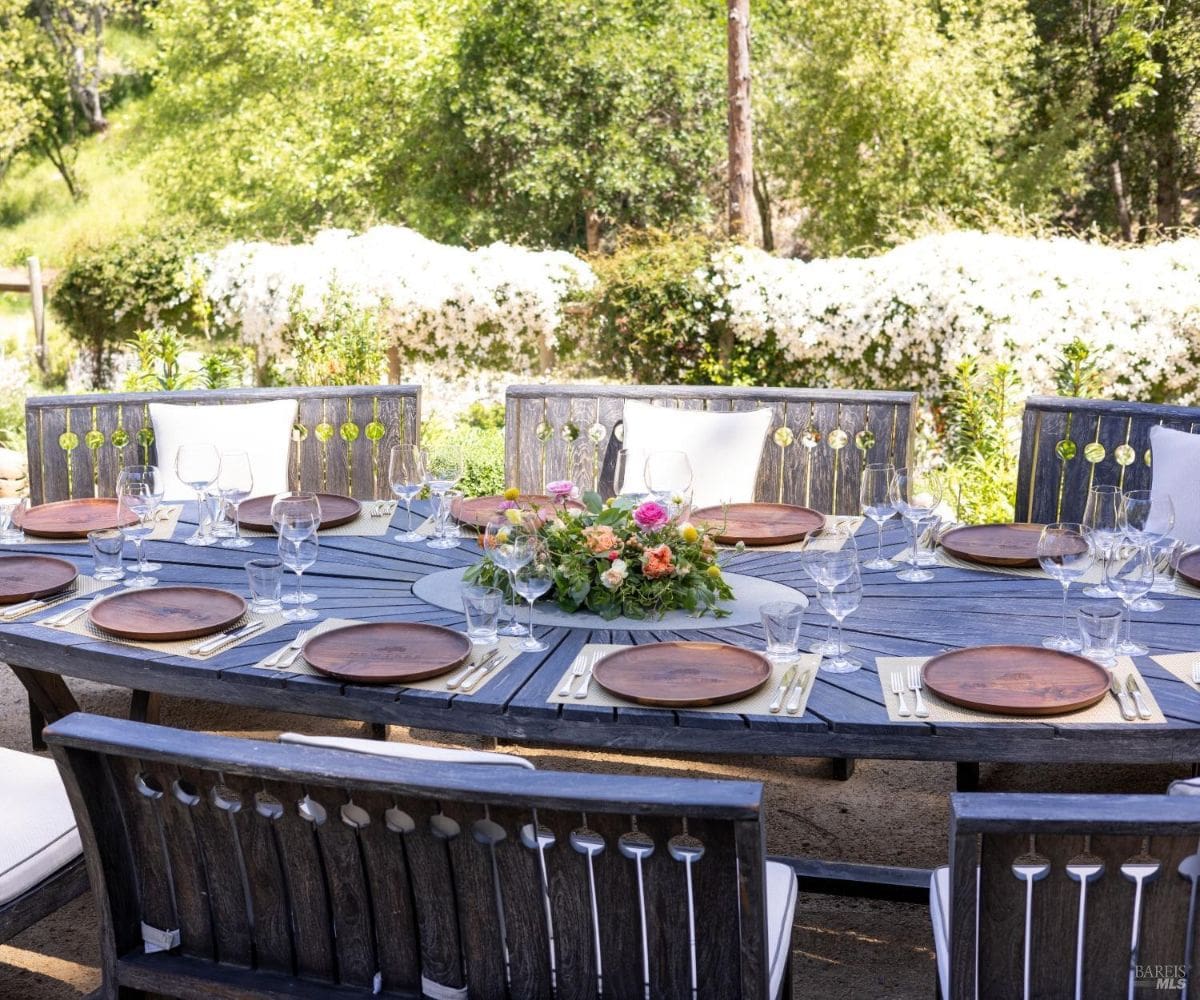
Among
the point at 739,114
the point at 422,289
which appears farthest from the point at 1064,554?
the point at 739,114

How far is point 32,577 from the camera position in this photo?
9.66 ft

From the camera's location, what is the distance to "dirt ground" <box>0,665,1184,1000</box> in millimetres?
2754

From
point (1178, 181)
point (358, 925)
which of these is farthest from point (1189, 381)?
point (1178, 181)

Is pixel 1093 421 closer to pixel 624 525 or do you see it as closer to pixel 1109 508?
pixel 1109 508

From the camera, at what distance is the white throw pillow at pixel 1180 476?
3580 millimetres

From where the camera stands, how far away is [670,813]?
56.6 inches

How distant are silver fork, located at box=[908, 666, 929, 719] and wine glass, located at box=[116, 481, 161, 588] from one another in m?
1.69

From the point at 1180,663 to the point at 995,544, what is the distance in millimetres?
839

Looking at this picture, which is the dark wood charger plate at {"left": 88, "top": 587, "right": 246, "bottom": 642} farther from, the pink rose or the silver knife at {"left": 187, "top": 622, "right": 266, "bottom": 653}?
the pink rose

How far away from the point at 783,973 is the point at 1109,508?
1467 mm

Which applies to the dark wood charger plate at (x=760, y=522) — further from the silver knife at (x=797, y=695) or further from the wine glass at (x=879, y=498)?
the silver knife at (x=797, y=695)

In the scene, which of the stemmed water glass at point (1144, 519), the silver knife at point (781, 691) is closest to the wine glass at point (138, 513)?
the silver knife at point (781, 691)

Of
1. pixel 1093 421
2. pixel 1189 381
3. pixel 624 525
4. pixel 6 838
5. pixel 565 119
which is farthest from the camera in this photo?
pixel 565 119

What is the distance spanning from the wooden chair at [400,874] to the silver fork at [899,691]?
52 cm
